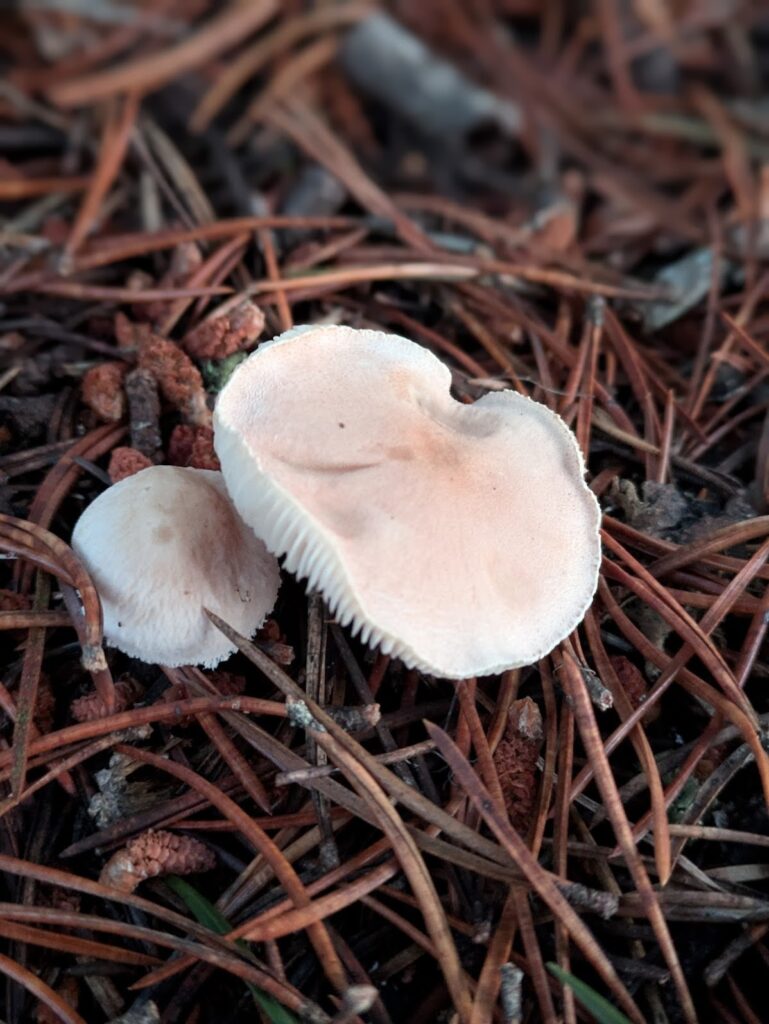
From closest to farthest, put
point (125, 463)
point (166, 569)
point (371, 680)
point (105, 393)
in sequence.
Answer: point (166, 569)
point (371, 680)
point (125, 463)
point (105, 393)

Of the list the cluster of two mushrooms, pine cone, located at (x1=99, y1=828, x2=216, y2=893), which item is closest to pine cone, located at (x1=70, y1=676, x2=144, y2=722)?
the cluster of two mushrooms

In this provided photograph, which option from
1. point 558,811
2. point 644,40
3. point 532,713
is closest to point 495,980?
point 558,811

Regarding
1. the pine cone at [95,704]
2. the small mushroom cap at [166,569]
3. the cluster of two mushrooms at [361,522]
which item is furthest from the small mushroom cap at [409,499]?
the pine cone at [95,704]

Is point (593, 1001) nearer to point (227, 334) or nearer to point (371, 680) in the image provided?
point (371, 680)

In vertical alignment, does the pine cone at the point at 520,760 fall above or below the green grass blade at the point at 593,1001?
above

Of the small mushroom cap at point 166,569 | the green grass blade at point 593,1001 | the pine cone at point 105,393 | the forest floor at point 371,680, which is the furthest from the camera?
the pine cone at point 105,393

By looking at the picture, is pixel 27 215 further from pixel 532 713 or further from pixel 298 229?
pixel 532 713

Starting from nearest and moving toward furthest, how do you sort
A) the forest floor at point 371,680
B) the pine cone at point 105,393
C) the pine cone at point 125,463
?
the forest floor at point 371,680, the pine cone at point 125,463, the pine cone at point 105,393

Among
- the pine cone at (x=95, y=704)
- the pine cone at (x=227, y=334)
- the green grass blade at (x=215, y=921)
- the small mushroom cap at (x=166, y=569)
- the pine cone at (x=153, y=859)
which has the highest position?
the pine cone at (x=227, y=334)

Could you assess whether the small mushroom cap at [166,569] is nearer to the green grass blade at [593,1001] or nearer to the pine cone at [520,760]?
the pine cone at [520,760]

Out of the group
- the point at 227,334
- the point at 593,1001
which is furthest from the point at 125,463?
the point at 593,1001
